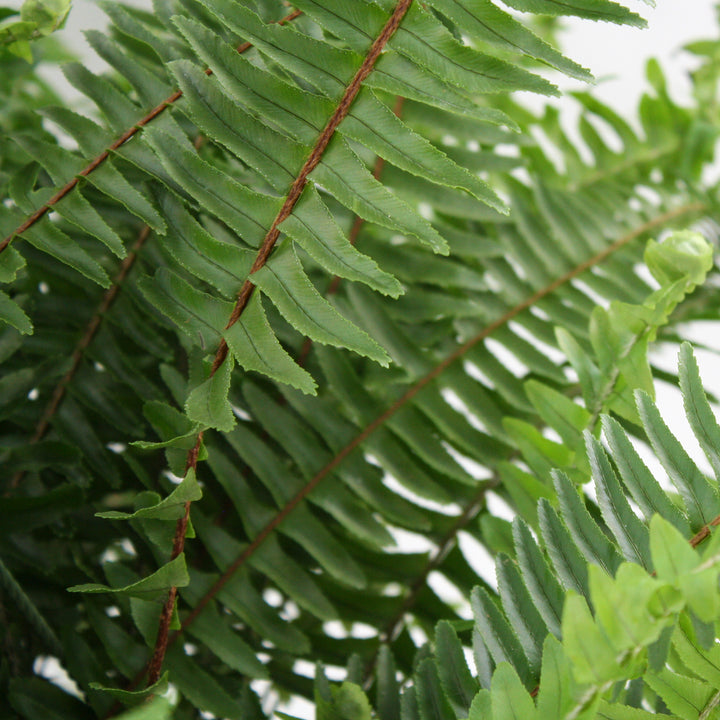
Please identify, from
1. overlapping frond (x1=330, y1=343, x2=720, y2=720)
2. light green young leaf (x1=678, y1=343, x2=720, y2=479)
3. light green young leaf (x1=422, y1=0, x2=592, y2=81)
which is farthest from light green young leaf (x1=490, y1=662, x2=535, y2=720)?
light green young leaf (x1=422, y1=0, x2=592, y2=81)

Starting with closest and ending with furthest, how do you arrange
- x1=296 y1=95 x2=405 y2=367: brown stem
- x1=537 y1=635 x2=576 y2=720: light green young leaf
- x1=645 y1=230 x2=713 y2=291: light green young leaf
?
x1=537 y1=635 x2=576 y2=720: light green young leaf
x1=645 y1=230 x2=713 y2=291: light green young leaf
x1=296 y1=95 x2=405 y2=367: brown stem

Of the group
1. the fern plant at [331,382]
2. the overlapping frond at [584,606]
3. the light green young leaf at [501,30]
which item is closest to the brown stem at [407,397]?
the fern plant at [331,382]

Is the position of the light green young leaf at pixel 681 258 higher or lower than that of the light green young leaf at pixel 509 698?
higher

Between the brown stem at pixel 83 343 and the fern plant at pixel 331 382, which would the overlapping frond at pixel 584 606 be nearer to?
the fern plant at pixel 331 382

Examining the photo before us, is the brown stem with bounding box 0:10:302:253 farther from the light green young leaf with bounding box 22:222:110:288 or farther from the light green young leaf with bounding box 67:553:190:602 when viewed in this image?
the light green young leaf with bounding box 67:553:190:602

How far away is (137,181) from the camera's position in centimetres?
37

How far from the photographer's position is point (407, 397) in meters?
0.47

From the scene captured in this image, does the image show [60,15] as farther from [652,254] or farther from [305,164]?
[652,254]

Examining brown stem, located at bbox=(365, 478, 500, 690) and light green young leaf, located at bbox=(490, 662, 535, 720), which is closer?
light green young leaf, located at bbox=(490, 662, 535, 720)

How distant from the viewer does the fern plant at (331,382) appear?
29cm

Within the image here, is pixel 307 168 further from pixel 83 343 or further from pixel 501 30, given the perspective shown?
pixel 83 343

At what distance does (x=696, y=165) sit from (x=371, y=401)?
352mm

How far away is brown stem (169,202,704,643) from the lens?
0.41 metres

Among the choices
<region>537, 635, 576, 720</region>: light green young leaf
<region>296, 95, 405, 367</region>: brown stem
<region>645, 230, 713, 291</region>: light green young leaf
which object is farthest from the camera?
<region>296, 95, 405, 367</region>: brown stem
